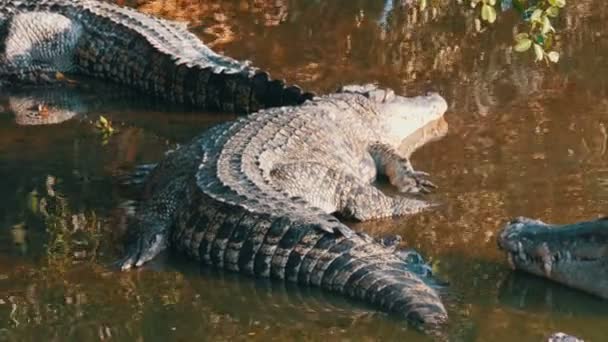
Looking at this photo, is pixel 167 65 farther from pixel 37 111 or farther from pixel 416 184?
pixel 416 184

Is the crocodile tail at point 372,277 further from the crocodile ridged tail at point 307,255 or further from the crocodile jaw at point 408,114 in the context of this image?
the crocodile jaw at point 408,114

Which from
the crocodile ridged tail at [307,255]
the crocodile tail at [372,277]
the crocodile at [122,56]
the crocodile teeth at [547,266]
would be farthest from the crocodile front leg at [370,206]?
the crocodile at [122,56]

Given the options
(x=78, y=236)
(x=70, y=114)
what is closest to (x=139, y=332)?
(x=78, y=236)

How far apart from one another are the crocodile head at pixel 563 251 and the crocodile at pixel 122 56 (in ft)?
9.46

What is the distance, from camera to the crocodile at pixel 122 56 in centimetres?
824

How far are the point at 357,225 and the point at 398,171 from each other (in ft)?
2.53

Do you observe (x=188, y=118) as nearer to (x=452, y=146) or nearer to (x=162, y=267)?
(x=452, y=146)

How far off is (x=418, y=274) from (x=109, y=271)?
1478mm

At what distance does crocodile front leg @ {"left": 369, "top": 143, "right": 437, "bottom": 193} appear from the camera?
670 centimetres

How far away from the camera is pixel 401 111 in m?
7.78

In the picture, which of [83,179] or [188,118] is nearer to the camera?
[83,179]

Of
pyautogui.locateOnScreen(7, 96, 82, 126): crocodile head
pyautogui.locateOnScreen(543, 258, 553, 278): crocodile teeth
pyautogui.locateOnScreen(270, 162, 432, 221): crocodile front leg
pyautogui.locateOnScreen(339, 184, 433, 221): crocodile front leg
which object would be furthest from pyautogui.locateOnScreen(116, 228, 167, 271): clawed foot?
→ pyautogui.locateOnScreen(7, 96, 82, 126): crocodile head

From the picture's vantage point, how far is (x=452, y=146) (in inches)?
289

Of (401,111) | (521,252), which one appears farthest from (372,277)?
(401,111)
